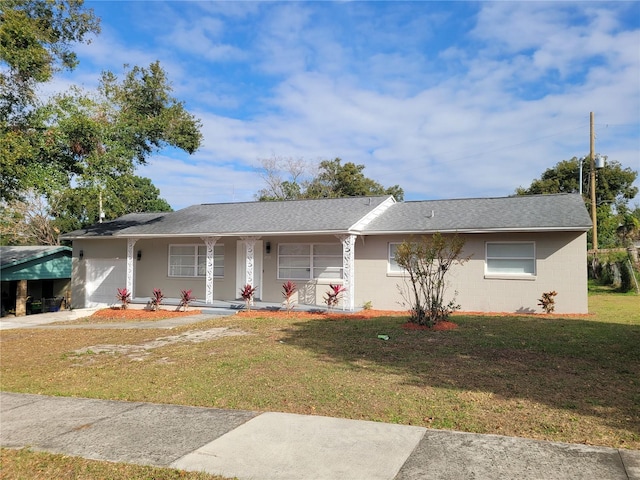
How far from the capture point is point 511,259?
15.5 metres

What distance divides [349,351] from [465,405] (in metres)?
3.69

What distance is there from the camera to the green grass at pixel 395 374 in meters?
5.38

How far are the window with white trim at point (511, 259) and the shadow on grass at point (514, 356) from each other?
2.70 meters

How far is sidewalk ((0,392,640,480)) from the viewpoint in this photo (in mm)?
3953

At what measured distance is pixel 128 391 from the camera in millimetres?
6812

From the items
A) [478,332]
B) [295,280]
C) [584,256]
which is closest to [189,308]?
[295,280]

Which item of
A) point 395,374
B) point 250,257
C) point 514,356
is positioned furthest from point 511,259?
point 395,374

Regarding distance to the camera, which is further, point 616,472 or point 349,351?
point 349,351

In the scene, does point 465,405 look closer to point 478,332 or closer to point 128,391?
point 128,391

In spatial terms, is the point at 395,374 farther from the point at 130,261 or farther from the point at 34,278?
the point at 34,278

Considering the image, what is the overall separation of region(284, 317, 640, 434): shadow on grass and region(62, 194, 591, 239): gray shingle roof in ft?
12.5

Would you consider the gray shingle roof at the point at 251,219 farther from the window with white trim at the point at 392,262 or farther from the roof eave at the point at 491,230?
the window with white trim at the point at 392,262

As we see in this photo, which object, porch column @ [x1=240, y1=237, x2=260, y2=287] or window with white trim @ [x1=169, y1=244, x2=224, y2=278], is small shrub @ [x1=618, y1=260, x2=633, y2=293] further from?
window with white trim @ [x1=169, y1=244, x2=224, y2=278]

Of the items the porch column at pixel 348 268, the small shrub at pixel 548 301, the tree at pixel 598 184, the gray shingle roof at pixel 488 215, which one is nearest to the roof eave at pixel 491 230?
the gray shingle roof at pixel 488 215
